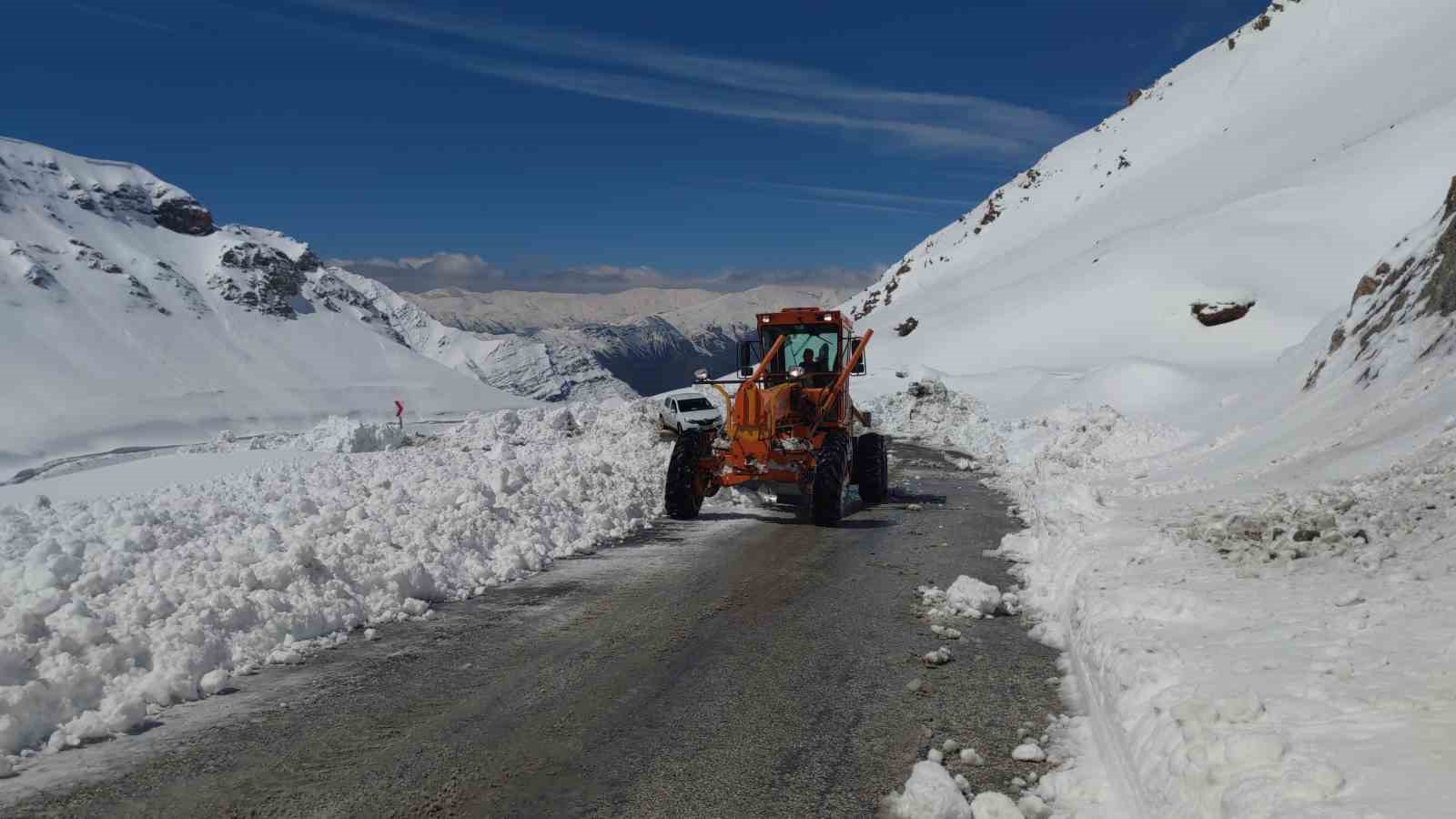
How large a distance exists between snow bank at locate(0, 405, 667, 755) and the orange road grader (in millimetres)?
1168

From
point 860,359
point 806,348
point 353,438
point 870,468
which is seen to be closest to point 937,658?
point 870,468

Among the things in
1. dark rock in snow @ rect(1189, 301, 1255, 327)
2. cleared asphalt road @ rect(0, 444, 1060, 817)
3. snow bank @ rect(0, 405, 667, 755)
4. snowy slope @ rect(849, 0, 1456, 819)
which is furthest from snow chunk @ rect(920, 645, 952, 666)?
dark rock in snow @ rect(1189, 301, 1255, 327)

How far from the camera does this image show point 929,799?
445 centimetres

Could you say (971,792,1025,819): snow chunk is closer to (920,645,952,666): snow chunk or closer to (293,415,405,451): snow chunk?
(920,645,952,666): snow chunk

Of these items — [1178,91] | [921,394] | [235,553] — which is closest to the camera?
[235,553]

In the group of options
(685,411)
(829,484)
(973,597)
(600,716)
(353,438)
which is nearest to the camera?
(600,716)

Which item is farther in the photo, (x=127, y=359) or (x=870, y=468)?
(x=127, y=359)

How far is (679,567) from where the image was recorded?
1012 cm

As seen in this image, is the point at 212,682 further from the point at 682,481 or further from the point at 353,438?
the point at 353,438

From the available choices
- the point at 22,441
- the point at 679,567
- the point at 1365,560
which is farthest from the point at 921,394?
the point at 22,441

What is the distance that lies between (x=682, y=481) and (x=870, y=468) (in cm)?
338

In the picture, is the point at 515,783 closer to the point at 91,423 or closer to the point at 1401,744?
the point at 1401,744

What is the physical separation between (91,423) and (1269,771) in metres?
159

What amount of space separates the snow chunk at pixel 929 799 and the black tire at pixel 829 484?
7.77 m
